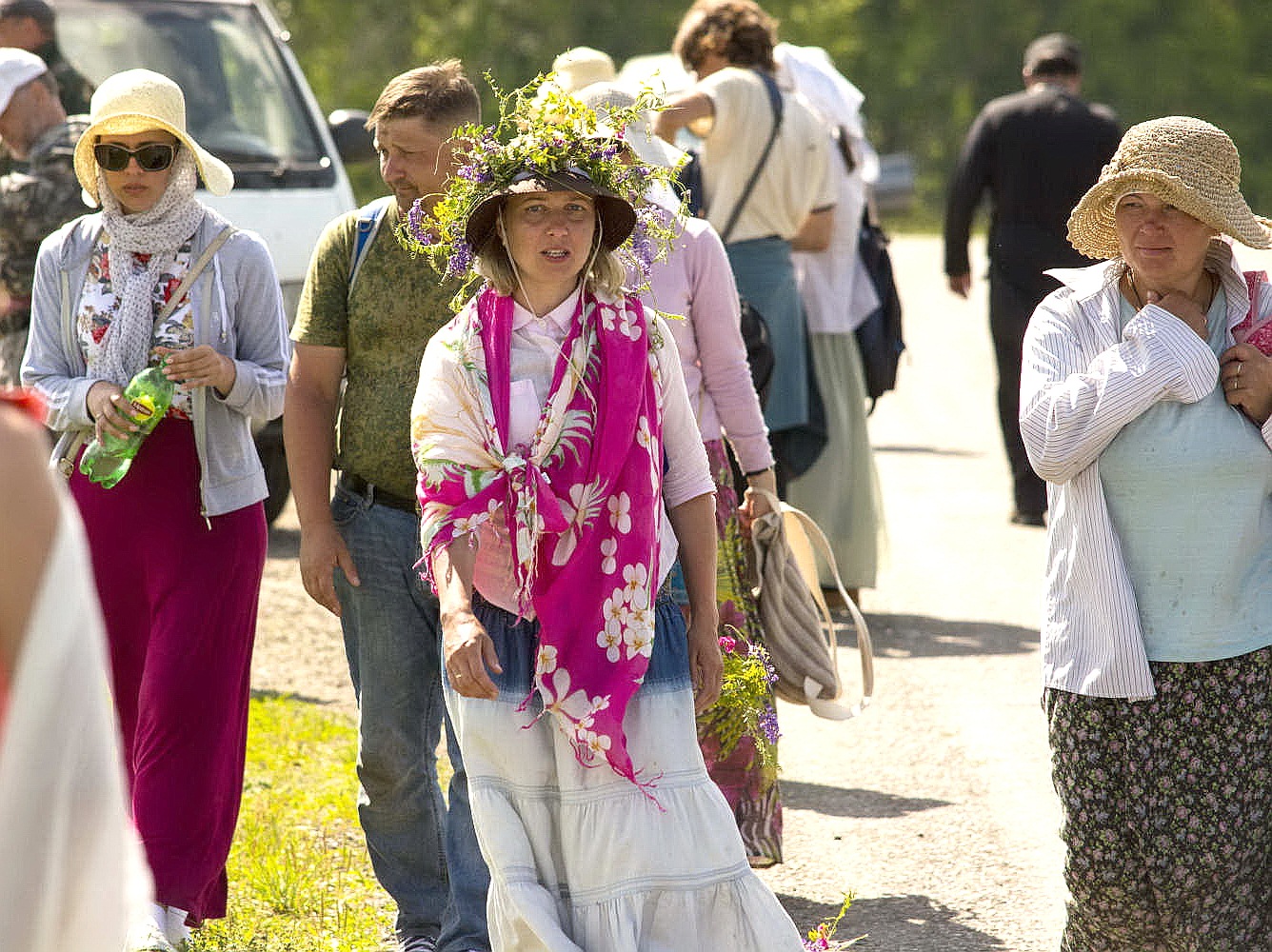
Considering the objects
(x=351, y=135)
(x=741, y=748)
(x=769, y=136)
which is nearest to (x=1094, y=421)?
(x=741, y=748)

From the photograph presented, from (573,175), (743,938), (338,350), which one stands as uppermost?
(573,175)

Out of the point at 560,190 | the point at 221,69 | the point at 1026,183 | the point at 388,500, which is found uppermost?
the point at 560,190

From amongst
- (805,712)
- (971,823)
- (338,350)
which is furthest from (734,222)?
(338,350)

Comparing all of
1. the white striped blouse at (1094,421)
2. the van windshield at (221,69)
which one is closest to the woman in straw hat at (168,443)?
the white striped blouse at (1094,421)

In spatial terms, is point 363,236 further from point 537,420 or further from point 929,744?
point 929,744

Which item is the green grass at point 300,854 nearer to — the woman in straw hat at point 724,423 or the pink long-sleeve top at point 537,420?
the woman in straw hat at point 724,423

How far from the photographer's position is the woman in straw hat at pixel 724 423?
16.7ft

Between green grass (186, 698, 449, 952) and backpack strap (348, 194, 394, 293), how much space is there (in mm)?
1616

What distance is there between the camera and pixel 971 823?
6.11m

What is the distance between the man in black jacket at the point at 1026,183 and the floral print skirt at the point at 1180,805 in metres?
5.97

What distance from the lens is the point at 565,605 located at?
12.8 ft

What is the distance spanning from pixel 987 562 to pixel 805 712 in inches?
102

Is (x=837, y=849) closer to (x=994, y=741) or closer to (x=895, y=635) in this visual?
(x=994, y=741)

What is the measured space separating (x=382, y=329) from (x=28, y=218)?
7.49 ft
